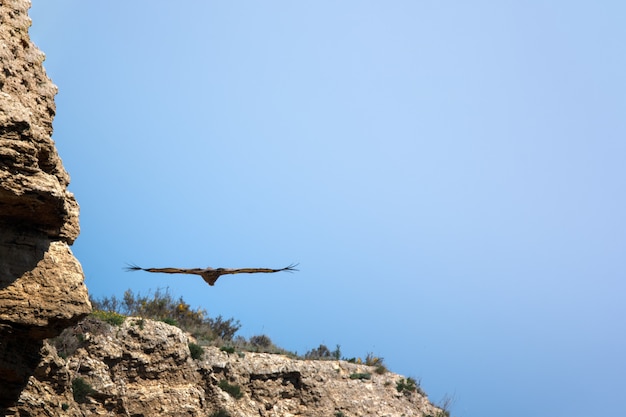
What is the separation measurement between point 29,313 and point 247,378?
12.4 m

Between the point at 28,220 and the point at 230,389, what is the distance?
11.9 m

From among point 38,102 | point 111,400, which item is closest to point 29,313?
point 38,102

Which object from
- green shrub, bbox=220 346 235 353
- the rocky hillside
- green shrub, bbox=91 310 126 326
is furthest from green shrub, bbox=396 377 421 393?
green shrub, bbox=91 310 126 326

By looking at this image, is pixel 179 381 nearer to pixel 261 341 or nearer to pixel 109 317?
pixel 109 317

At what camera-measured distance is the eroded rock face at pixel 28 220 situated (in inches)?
347

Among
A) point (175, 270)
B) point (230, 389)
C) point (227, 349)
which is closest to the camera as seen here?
point (175, 270)

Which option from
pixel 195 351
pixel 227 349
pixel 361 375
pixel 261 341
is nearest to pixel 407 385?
pixel 361 375

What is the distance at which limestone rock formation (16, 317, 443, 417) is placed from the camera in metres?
17.1

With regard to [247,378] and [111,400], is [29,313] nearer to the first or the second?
[111,400]

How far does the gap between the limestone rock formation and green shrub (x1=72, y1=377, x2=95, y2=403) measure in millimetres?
24

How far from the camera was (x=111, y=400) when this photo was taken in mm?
17500

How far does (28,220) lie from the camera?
9.62 m

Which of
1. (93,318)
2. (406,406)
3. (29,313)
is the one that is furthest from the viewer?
(406,406)

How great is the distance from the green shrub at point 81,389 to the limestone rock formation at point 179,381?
0.02 m
